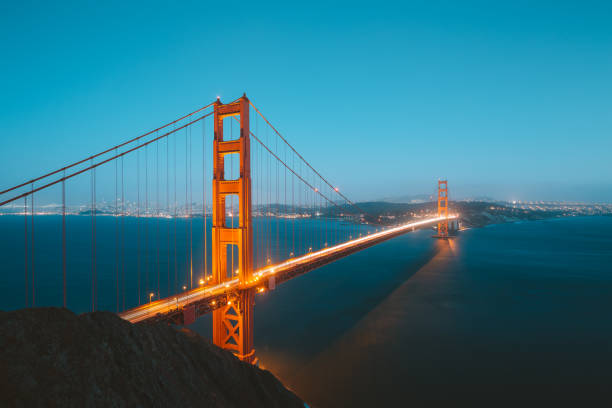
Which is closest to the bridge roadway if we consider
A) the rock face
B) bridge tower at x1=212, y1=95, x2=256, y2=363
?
bridge tower at x1=212, y1=95, x2=256, y2=363

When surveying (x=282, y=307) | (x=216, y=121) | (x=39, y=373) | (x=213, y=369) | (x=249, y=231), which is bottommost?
(x=282, y=307)

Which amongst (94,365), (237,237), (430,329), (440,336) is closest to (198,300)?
(237,237)

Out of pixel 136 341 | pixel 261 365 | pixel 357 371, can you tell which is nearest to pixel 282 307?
pixel 261 365

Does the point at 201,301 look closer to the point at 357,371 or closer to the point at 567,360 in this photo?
the point at 357,371

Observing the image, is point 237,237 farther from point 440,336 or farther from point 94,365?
point 440,336

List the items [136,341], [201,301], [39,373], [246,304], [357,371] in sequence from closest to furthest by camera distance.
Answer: [39,373] < [136,341] < [201,301] < [246,304] < [357,371]

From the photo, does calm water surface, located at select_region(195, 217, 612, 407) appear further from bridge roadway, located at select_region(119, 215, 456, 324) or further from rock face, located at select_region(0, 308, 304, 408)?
rock face, located at select_region(0, 308, 304, 408)
